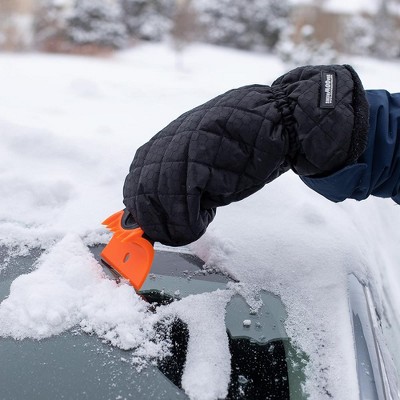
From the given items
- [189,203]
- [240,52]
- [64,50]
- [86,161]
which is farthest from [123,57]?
[189,203]

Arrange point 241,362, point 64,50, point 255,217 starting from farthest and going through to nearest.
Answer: point 64,50 < point 255,217 < point 241,362

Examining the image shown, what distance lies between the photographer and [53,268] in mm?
990

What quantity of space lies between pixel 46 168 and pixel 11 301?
0.64 meters

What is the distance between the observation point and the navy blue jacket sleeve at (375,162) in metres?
1.01

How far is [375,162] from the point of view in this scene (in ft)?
3.40

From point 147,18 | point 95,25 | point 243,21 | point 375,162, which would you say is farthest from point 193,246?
point 243,21

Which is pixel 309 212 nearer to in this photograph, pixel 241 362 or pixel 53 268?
pixel 241 362

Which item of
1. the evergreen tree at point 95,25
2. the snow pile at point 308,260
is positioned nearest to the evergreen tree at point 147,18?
the evergreen tree at point 95,25

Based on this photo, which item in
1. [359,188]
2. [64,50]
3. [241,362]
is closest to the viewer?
[241,362]

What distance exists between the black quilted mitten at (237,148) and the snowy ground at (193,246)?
0.18 meters

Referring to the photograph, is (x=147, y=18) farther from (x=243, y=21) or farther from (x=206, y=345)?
(x=206, y=345)

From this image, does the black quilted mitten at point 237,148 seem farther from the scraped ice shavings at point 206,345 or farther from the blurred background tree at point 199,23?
the blurred background tree at point 199,23

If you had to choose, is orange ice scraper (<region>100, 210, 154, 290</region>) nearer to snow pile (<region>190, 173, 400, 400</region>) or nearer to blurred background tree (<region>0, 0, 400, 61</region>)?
snow pile (<region>190, 173, 400, 400</region>)

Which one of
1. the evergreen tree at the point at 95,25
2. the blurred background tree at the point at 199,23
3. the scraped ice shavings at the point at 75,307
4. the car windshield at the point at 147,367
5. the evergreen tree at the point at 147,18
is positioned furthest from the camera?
the evergreen tree at the point at 147,18
